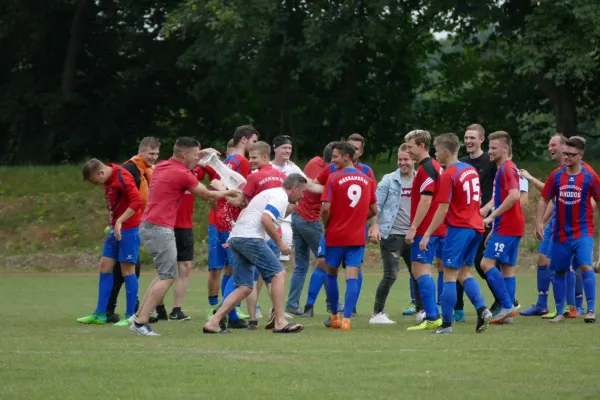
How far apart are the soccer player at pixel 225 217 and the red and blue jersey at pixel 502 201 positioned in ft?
9.31

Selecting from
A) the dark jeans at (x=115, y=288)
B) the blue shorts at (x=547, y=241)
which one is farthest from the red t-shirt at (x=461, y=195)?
the dark jeans at (x=115, y=288)

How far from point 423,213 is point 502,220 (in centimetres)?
162

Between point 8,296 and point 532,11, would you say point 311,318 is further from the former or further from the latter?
point 532,11

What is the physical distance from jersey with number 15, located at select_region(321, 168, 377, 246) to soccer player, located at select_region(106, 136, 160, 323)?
2.33 metres

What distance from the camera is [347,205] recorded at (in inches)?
531

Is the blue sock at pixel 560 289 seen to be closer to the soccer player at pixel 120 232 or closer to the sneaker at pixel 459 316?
the sneaker at pixel 459 316

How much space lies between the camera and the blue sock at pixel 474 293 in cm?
1258

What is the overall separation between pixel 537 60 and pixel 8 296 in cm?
1820

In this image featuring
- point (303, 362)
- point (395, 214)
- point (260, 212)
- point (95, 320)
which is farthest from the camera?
point (395, 214)

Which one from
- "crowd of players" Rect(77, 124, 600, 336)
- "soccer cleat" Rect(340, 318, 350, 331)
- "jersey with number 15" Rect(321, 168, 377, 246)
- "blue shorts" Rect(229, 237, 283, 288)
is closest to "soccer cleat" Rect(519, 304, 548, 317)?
"crowd of players" Rect(77, 124, 600, 336)

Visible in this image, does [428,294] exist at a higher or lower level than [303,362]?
higher

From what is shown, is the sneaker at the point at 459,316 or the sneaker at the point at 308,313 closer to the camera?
the sneaker at the point at 459,316

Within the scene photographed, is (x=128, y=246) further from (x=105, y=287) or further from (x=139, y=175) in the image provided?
(x=139, y=175)

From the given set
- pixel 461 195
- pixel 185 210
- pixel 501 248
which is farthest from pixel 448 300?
pixel 185 210
